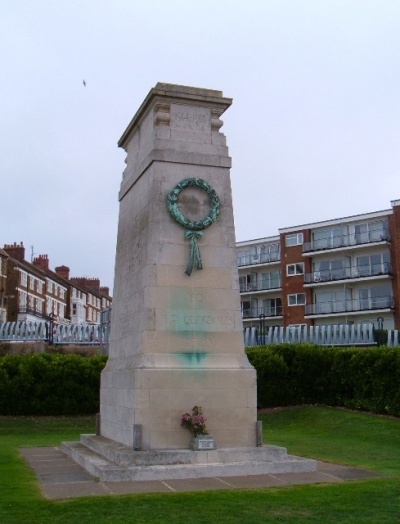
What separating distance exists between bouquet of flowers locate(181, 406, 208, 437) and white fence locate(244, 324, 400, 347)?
734 inches

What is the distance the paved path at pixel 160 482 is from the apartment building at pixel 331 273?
44861 mm

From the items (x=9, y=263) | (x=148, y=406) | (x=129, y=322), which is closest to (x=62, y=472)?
(x=148, y=406)

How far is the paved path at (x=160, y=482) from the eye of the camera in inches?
364

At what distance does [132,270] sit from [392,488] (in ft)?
21.7

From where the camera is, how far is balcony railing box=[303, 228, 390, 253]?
2164 inches

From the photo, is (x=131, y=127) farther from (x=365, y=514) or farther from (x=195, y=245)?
(x=365, y=514)

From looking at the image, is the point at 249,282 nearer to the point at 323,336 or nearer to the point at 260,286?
the point at 260,286

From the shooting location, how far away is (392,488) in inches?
370

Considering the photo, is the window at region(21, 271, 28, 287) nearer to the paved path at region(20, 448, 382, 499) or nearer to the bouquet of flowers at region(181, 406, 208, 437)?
the paved path at region(20, 448, 382, 499)

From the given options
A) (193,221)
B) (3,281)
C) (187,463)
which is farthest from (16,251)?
(187,463)

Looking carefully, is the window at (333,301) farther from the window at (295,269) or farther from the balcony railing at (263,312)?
the balcony railing at (263,312)

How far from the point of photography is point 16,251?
63281mm

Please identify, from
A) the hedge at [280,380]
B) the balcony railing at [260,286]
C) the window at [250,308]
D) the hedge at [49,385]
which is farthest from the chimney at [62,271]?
the hedge at [49,385]

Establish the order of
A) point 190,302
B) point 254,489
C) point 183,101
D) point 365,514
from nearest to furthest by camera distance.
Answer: point 365,514 → point 254,489 → point 190,302 → point 183,101
